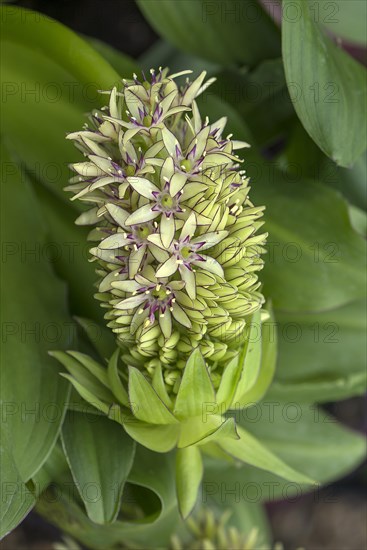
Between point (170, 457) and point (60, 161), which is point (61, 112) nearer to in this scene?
point (60, 161)

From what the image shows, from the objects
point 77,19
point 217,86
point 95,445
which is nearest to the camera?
point 95,445

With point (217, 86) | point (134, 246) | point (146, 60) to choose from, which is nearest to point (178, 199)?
point (134, 246)

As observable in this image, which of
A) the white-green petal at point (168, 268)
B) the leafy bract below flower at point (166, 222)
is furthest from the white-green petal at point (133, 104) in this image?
the white-green petal at point (168, 268)

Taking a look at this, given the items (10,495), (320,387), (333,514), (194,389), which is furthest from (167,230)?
(333,514)

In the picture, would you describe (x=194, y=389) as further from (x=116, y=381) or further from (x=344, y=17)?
(x=344, y=17)

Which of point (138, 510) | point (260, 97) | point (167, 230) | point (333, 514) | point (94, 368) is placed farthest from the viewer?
point (333, 514)

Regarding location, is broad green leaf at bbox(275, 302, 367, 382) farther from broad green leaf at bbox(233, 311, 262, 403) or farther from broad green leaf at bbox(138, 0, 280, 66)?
broad green leaf at bbox(138, 0, 280, 66)
